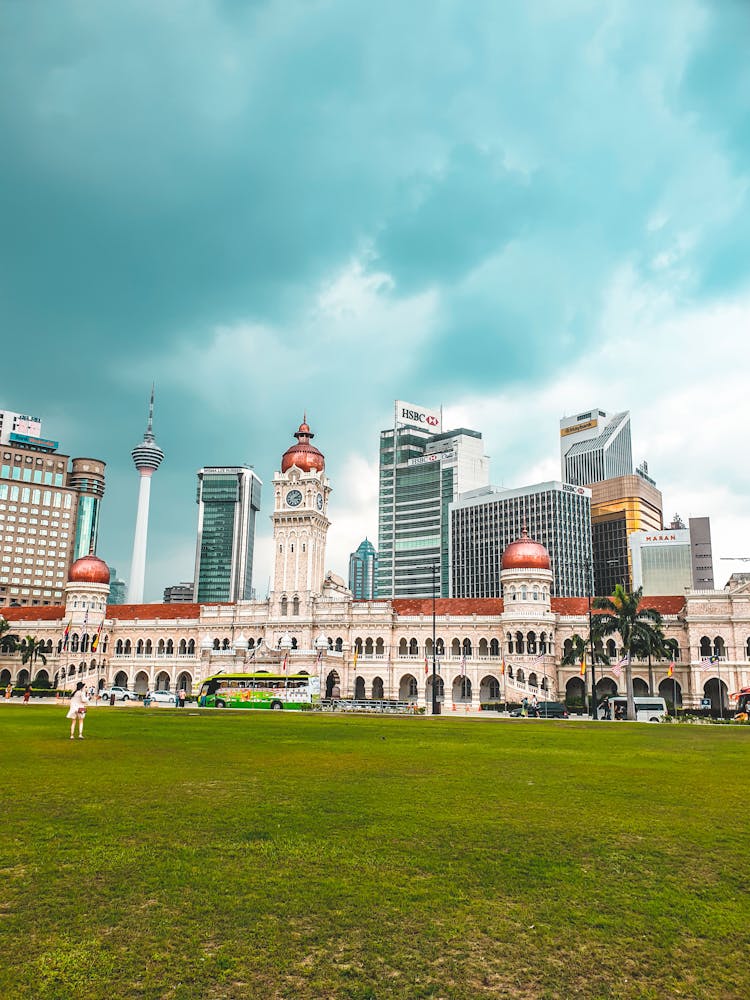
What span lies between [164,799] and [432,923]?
321 inches

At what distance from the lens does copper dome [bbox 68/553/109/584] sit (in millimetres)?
103875

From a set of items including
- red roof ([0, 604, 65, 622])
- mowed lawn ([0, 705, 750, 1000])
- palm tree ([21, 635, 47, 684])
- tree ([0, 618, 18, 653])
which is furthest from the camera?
red roof ([0, 604, 65, 622])

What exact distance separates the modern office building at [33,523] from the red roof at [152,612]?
93.4 m

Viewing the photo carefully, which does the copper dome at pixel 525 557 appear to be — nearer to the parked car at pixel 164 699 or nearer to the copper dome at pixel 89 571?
the parked car at pixel 164 699

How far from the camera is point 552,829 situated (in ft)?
42.5

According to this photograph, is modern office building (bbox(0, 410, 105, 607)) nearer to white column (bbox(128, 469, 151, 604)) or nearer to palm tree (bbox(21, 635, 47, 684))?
white column (bbox(128, 469, 151, 604))

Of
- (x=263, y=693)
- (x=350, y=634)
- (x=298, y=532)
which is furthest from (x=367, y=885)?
(x=298, y=532)

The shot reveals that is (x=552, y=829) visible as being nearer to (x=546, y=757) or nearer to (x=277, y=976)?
(x=277, y=976)

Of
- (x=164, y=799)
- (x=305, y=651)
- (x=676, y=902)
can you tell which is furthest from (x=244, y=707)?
(x=676, y=902)

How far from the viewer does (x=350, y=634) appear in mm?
94375

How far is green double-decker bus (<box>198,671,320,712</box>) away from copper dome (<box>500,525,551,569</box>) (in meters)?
28.3

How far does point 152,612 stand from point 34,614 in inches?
714

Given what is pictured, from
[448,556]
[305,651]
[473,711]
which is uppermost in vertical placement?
[448,556]

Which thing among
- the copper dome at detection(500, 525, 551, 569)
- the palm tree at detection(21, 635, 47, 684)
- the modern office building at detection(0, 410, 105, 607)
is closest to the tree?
the palm tree at detection(21, 635, 47, 684)
